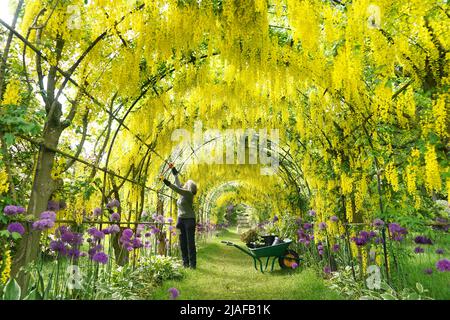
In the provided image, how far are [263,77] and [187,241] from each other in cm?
327

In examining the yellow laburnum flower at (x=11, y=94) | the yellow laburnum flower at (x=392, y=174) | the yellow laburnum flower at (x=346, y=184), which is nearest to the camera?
the yellow laburnum flower at (x=11, y=94)

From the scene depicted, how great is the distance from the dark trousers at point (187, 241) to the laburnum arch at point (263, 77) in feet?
4.22

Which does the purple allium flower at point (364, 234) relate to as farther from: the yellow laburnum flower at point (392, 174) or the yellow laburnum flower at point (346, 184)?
the yellow laburnum flower at point (346, 184)

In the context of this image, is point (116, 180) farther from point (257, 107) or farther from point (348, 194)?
point (348, 194)

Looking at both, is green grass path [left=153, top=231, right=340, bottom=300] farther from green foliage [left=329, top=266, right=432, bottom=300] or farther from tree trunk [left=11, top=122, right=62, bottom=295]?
tree trunk [left=11, top=122, right=62, bottom=295]

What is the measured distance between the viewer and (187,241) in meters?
5.71

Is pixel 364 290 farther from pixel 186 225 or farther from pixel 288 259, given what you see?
pixel 186 225

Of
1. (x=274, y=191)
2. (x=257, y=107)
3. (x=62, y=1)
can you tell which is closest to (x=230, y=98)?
(x=257, y=107)

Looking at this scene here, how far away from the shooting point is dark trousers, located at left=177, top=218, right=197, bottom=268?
18.5 feet

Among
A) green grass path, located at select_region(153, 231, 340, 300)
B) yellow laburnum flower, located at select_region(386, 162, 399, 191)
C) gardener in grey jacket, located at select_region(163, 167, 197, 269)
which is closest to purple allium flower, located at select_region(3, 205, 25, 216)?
green grass path, located at select_region(153, 231, 340, 300)

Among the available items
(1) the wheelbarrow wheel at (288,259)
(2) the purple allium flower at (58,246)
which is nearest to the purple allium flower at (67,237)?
(2) the purple allium flower at (58,246)

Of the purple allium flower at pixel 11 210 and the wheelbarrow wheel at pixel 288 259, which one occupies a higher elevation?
the purple allium flower at pixel 11 210

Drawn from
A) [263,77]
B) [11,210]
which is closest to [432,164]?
[263,77]

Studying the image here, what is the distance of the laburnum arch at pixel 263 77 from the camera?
2.49 m
